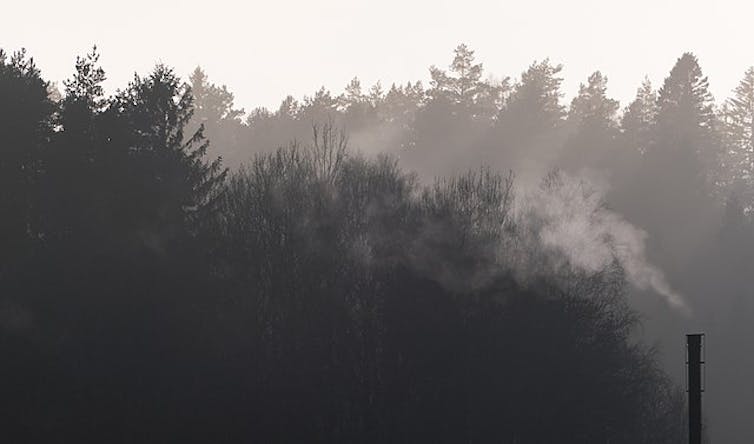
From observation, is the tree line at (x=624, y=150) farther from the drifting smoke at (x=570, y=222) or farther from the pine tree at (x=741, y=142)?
the drifting smoke at (x=570, y=222)

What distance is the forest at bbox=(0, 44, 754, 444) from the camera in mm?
45938

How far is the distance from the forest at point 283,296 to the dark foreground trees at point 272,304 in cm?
9

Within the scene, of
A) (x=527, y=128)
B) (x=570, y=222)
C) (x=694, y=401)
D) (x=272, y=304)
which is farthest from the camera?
(x=527, y=128)

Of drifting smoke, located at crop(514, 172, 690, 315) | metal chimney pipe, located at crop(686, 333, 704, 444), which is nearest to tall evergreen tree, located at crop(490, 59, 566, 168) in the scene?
drifting smoke, located at crop(514, 172, 690, 315)

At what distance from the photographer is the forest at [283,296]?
151 ft

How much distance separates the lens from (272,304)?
175ft

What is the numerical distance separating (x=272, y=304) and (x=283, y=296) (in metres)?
0.61

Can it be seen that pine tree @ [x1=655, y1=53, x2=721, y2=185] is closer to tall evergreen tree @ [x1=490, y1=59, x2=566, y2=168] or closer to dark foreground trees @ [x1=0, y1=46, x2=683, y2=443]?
tall evergreen tree @ [x1=490, y1=59, x2=566, y2=168]

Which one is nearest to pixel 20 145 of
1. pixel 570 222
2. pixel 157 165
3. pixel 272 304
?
pixel 157 165

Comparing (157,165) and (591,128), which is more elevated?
(591,128)

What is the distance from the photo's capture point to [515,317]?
57750 mm

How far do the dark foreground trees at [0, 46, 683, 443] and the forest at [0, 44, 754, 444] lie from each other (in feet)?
0.28

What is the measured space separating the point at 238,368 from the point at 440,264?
11.3m

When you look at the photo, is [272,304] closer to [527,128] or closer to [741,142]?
[527,128]
